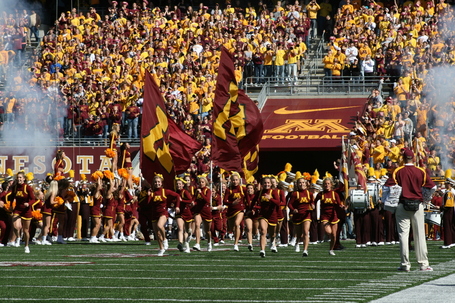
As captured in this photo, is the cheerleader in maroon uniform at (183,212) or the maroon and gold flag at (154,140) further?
the maroon and gold flag at (154,140)

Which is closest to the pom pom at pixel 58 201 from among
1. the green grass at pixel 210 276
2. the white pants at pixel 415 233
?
the green grass at pixel 210 276

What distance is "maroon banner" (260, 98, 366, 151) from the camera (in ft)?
91.8

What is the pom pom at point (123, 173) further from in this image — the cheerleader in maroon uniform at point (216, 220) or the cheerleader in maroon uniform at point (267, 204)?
the cheerleader in maroon uniform at point (267, 204)

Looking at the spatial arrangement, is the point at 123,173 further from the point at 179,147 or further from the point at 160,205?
the point at 160,205

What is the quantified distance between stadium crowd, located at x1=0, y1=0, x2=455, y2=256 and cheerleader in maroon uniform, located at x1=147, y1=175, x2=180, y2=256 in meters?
4.73

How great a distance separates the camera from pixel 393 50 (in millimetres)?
29469

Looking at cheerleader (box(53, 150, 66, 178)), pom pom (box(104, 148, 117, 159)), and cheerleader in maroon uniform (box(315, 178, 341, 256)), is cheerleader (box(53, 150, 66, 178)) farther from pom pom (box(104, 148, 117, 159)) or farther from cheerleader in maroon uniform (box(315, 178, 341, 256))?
cheerleader in maroon uniform (box(315, 178, 341, 256))

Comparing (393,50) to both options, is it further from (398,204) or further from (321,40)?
(398,204)

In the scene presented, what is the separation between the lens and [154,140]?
62.0ft

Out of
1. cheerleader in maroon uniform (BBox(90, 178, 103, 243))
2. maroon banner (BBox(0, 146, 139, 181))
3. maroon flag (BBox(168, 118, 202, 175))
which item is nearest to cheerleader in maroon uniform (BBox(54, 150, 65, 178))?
cheerleader in maroon uniform (BBox(90, 178, 103, 243))

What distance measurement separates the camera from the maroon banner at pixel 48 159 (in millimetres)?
27781

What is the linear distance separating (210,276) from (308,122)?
17192 millimetres

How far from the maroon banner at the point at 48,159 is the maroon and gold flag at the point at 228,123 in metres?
8.21

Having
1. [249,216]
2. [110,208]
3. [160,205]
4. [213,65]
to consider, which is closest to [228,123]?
[249,216]
